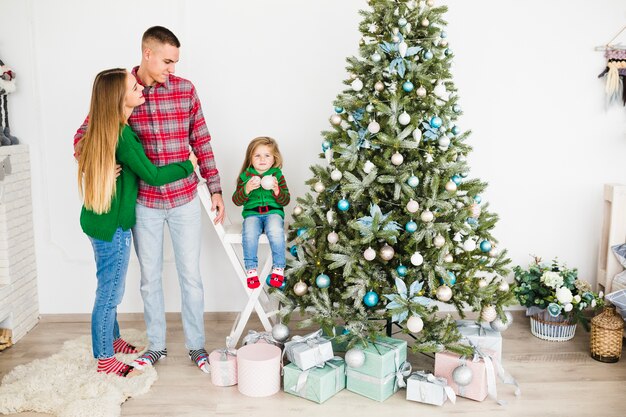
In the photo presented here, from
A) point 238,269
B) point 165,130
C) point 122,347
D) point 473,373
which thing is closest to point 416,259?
point 473,373

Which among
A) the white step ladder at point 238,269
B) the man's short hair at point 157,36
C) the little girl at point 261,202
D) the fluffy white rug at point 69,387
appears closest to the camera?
the fluffy white rug at point 69,387

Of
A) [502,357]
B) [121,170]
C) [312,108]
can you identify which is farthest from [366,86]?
[502,357]

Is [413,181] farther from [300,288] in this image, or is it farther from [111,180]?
[111,180]

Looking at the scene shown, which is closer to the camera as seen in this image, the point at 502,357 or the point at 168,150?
the point at 168,150

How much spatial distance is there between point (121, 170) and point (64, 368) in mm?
1008

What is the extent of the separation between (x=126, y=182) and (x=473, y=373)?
1782 millimetres

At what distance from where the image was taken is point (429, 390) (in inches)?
102

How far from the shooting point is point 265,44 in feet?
11.2

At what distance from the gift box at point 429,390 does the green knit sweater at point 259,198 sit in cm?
106

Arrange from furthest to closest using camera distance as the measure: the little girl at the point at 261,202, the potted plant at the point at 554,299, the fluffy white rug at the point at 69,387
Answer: the potted plant at the point at 554,299 → the little girl at the point at 261,202 → the fluffy white rug at the point at 69,387

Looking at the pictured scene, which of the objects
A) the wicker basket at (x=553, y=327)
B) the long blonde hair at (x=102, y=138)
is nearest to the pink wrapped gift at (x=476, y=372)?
the wicker basket at (x=553, y=327)

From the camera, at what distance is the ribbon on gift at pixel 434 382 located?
256cm

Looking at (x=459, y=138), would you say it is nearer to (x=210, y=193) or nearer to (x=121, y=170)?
(x=210, y=193)

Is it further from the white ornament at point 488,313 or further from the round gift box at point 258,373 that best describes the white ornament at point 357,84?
the round gift box at point 258,373
